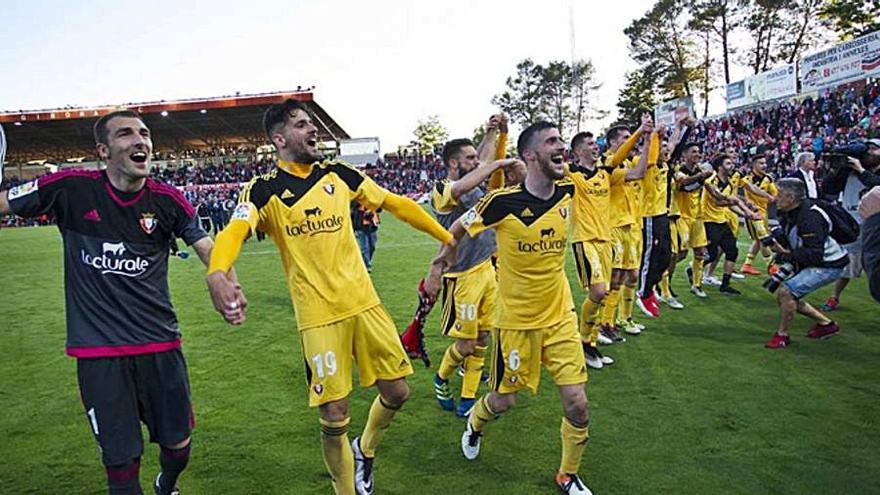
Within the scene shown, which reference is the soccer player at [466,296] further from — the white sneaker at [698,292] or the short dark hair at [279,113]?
the white sneaker at [698,292]

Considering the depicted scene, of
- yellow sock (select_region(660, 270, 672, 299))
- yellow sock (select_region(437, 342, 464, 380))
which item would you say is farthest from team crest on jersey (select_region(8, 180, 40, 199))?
yellow sock (select_region(660, 270, 672, 299))

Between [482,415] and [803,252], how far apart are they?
4.87 metres

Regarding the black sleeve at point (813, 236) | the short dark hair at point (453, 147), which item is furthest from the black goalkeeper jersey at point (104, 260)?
the black sleeve at point (813, 236)

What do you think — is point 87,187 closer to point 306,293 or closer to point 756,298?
point 306,293

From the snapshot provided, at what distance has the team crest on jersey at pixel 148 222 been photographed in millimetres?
3649

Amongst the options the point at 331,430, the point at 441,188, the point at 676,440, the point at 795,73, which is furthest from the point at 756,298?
the point at 795,73

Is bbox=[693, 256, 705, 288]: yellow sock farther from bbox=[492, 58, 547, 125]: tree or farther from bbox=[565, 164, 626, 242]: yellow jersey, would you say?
bbox=[492, 58, 547, 125]: tree

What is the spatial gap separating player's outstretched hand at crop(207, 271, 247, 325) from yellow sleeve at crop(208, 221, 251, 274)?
3.0 inches

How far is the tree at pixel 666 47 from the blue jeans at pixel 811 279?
56.0 m

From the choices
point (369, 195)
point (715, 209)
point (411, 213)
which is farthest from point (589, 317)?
point (715, 209)

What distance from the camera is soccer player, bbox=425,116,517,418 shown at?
581 centimetres

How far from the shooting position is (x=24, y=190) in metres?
3.44

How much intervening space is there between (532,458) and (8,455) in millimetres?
4086

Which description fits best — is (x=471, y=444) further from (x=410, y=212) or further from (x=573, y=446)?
(x=410, y=212)
